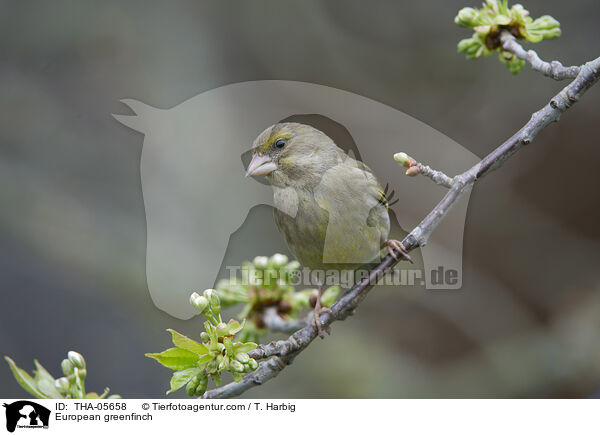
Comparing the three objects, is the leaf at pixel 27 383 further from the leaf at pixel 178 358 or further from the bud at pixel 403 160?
the bud at pixel 403 160

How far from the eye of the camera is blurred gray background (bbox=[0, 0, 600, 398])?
11.2 feet

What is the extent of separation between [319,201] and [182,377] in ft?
3.70

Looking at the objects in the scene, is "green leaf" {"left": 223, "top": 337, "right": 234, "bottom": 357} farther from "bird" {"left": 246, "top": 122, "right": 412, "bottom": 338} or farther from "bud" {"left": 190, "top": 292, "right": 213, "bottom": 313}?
"bird" {"left": 246, "top": 122, "right": 412, "bottom": 338}

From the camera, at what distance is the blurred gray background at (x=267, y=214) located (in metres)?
3.42

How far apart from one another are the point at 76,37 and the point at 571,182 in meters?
3.30

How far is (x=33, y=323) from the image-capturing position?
310cm

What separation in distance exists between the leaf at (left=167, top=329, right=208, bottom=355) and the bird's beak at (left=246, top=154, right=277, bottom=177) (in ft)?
3.62

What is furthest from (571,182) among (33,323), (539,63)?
(33,323)

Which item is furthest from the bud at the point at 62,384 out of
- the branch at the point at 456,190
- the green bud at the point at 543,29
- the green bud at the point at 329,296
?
the green bud at the point at 543,29

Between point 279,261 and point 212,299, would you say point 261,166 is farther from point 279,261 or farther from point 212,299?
point 212,299

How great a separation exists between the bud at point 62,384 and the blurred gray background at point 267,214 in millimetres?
1435

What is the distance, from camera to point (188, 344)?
1.66m
